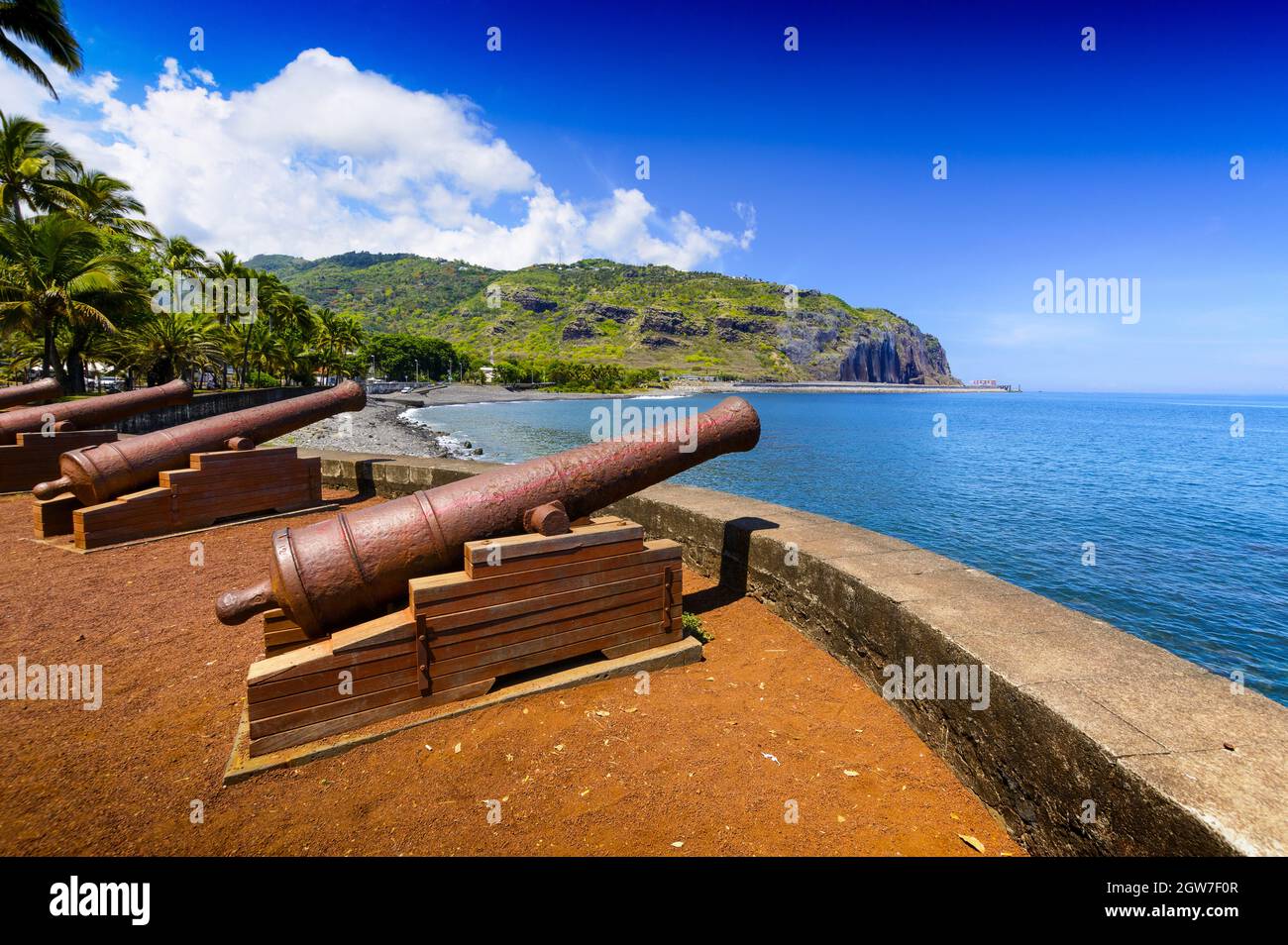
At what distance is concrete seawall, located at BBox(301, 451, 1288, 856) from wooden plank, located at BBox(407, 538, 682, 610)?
139 cm

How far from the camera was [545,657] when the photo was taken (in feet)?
12.6

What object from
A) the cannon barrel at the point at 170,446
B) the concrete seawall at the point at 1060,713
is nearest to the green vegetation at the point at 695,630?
the concrete seawall at the point at 1060,713

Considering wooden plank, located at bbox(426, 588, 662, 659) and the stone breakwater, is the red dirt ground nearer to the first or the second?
wooden plank, located at bbox(426, 588, 662, 659)

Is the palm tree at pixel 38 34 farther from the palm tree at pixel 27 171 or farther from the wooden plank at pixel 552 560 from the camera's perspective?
the wooden plank at pixel 552 560

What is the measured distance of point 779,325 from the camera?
605 feet

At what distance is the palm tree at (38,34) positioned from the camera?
19.3m

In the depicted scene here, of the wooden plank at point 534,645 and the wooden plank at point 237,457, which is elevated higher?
the wooden plank at point 237,457

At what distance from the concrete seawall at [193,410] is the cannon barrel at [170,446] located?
925 centimetres

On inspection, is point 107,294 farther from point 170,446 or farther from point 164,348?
point 170,446

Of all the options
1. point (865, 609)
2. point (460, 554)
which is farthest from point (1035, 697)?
point (460, 554)

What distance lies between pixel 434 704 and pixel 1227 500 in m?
27.2

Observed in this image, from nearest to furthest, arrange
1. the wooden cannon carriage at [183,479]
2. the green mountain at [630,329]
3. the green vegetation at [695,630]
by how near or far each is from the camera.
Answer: the green vegetation at [695,630], the wooden cannon carriage at [183,479], the green mountain at [630,329]

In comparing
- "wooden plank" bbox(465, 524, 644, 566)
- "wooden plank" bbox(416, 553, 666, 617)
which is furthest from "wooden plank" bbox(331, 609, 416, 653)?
"wooden plank" bbox(465, 524, 644, 566)

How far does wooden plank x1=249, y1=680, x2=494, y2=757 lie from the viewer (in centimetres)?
320
